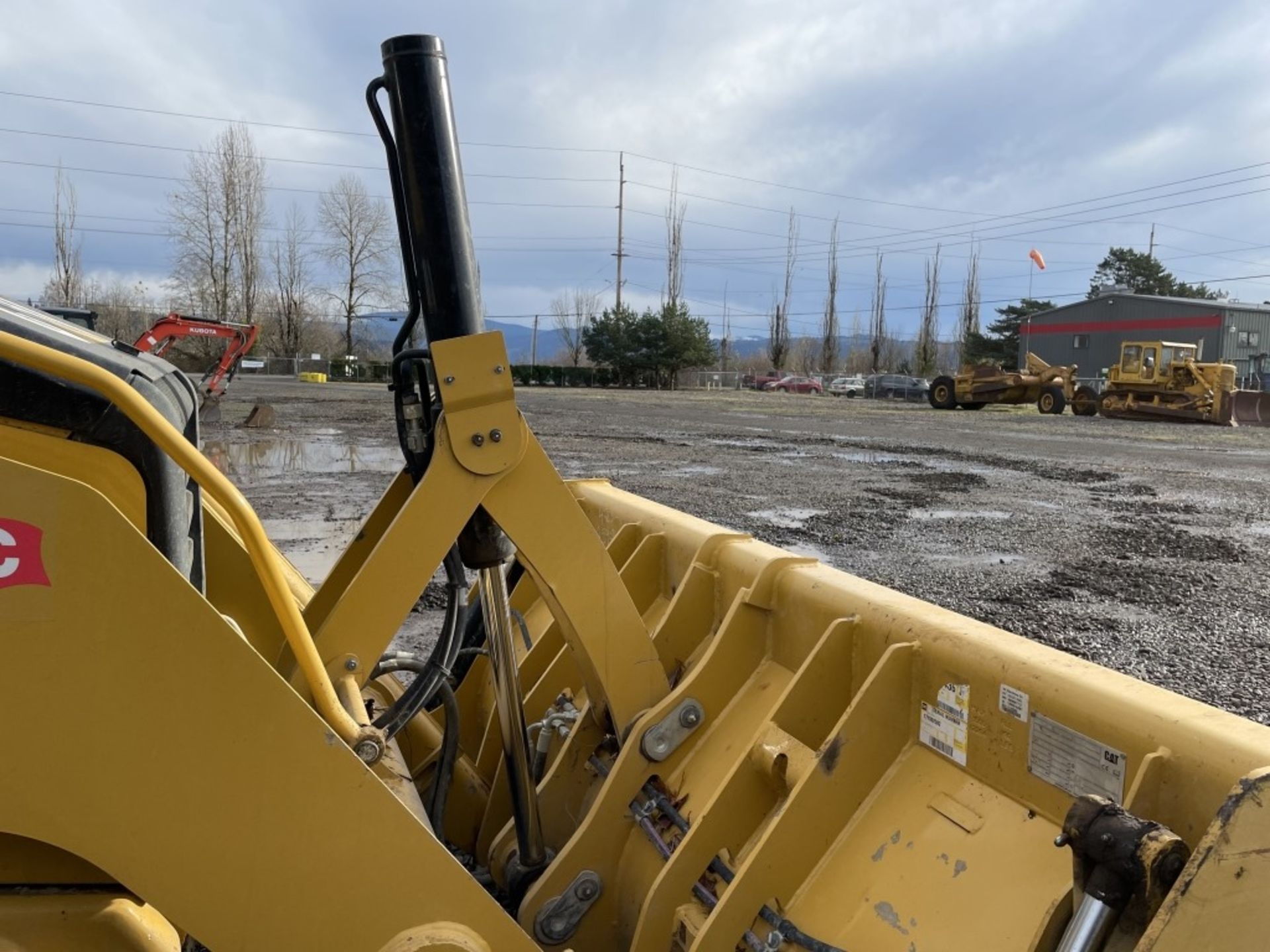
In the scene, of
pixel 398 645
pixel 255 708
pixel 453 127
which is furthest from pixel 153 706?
pixel 398 645

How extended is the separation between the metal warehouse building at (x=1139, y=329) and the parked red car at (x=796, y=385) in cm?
1333

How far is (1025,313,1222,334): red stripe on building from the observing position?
5184 cm

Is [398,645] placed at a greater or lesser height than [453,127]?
lesser

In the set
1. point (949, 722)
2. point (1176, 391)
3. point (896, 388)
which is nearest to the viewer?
point (949, 722)

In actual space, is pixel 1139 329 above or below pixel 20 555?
above

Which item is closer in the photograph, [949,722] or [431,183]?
[949,722]

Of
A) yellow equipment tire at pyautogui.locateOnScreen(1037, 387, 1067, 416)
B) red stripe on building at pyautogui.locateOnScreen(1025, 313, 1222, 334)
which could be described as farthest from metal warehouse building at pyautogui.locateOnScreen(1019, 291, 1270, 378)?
yellow equipment tire at pyautogui.locateOnScreen(1037, 387, 1067, 416)

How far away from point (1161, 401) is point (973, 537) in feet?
85.1

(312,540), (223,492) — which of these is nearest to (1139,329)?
(312,540)

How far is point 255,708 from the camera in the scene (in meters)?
1.49

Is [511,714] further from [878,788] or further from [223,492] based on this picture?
[223,492]

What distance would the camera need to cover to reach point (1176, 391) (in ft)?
99.1

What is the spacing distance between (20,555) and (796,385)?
61.9 metres

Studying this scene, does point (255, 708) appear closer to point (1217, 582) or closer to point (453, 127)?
point (453, 127)
